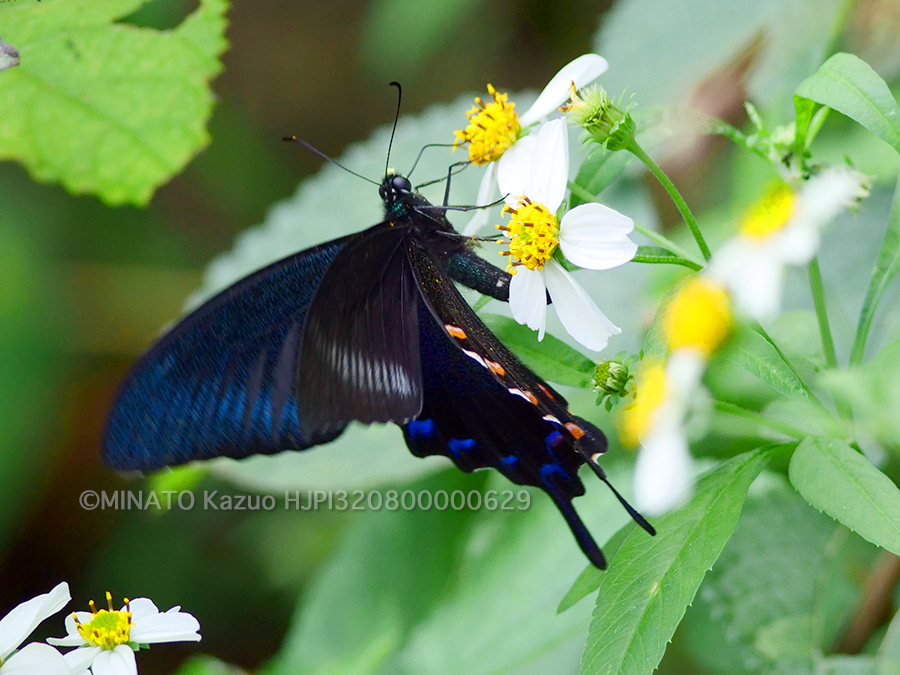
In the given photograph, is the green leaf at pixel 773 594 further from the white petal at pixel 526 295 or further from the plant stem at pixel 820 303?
the white petal at pixel 526 295

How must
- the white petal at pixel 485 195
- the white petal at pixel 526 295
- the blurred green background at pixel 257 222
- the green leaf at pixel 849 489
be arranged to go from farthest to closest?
the blurred green background at pixel 257 222
the white petal at pixel 485 195
the white petal at pixel 526 295
the green leaf at pixel 849 489

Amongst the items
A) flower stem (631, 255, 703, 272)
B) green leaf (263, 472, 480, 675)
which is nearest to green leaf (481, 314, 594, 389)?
flower stem (631, 255, 703, 272)

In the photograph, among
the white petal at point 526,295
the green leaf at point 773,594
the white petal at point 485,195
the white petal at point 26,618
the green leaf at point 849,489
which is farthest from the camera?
the green leaf at point 773,594

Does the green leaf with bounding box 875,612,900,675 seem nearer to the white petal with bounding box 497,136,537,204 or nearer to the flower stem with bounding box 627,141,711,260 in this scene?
the flower stem with bounding box 627,141,711,260

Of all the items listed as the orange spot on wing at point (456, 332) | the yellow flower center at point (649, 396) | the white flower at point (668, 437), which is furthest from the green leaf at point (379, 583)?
the white flower at point (668, 437)

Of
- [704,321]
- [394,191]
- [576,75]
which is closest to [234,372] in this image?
[394,191]

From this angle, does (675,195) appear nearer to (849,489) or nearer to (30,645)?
(849,489)

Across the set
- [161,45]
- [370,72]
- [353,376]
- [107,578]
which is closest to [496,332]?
[353,376]

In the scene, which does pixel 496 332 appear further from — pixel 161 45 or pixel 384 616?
pixel 384 616
